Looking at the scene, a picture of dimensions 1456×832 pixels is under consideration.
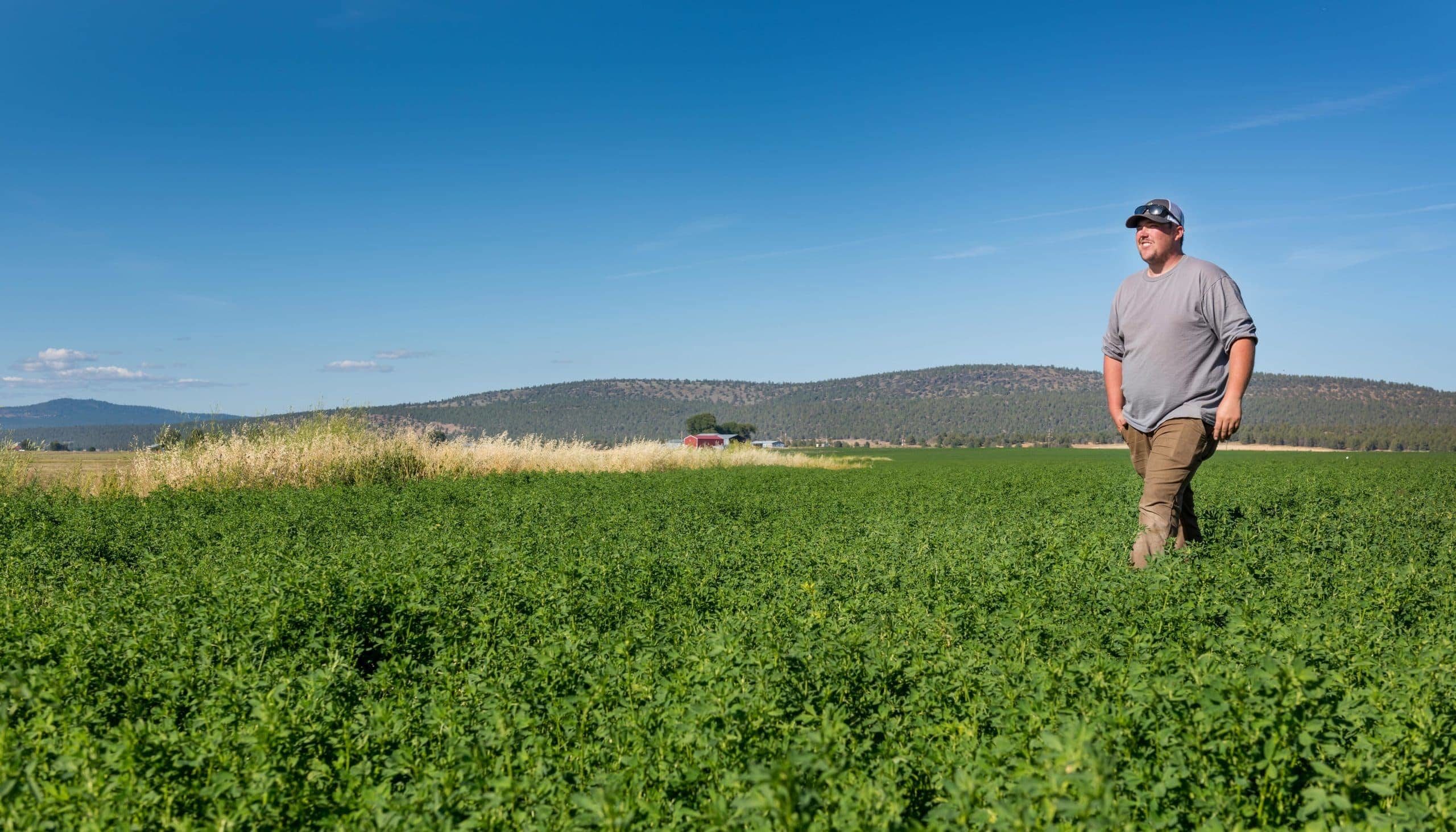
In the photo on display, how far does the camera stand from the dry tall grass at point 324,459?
1662 centimetres

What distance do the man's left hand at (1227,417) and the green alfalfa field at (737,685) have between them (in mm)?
963

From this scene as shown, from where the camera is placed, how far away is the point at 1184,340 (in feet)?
20.9

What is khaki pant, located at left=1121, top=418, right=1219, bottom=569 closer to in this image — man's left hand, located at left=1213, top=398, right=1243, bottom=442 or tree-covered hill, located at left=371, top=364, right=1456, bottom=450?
man's left hand, located at left=1213, top=398, right=1243, bottom=442

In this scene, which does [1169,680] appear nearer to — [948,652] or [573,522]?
[948,652]

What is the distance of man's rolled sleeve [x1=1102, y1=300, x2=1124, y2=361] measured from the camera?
7070mm

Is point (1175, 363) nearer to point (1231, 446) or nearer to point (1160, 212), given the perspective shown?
point (1160, 212)

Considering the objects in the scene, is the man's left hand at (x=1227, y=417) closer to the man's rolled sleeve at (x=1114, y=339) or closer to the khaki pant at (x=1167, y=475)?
the khaki pant at (x=1167, y=475)

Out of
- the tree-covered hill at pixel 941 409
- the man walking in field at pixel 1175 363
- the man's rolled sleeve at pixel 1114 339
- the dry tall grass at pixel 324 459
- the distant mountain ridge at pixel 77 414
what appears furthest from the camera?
the distant mountain ridge at pixel 77 414

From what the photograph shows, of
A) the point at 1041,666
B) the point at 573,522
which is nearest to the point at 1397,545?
the point at 1041,666

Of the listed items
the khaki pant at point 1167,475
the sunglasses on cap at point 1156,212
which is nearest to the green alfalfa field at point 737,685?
the khaki pant at point 1167,475

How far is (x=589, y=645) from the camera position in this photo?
476 cm

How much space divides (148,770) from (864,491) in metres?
12.6

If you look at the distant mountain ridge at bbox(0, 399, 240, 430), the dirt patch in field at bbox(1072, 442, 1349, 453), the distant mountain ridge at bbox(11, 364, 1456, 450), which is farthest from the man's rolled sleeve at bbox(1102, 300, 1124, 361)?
the distant mountain ridge at bbox(0, 399, 240, 430)

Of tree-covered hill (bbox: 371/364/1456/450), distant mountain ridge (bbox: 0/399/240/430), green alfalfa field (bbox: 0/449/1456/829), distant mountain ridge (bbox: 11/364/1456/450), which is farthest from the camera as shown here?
distant mountain ridge (bbox: 0/399/240/430)
